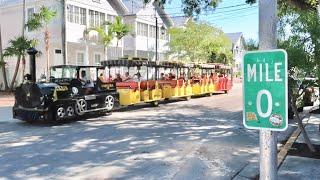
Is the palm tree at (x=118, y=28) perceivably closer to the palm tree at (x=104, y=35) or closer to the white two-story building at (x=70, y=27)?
the palm tree at (x=104, y=35)

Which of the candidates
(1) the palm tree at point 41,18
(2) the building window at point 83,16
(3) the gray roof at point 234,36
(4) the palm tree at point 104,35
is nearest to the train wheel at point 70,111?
(1) the palm tree at point 41,18

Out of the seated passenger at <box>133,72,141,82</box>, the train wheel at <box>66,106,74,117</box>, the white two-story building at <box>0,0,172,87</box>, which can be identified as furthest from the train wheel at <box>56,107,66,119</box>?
the white two-story building at <box>0,0,172,87</box>

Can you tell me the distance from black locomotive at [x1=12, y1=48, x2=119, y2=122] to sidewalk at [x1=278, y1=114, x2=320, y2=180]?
7.68 meters

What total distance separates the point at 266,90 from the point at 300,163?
583cm

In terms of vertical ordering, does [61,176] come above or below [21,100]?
below

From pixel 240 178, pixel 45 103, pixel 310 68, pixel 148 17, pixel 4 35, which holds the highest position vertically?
pixel 148 17

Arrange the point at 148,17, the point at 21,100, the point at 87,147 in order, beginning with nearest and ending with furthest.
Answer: the point at 87,147 < the point at 21,100 < the point at 148,17

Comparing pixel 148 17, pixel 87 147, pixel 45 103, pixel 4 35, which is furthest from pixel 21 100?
pixel 148 17

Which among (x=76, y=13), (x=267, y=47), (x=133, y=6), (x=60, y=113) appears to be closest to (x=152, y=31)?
(x=133, y=6)

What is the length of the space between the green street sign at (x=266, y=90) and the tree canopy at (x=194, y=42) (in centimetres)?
4288

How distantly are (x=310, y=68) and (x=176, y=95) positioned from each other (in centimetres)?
1585

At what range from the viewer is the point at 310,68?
8719mm

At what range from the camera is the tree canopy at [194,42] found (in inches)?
1823

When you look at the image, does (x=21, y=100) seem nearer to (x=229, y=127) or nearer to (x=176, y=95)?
(x=229, y=127)
